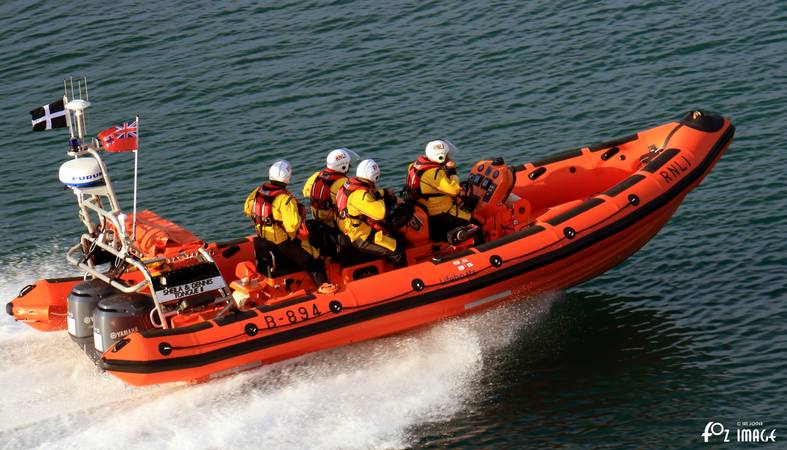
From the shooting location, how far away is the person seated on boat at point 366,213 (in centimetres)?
1001

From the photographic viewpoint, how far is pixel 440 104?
16031 millimetres

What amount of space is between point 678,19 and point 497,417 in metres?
9.32

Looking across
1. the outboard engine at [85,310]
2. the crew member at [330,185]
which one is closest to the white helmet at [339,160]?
the crew member at [330,185]

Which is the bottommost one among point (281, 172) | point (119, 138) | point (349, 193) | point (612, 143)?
point (612, 143)

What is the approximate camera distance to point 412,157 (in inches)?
579

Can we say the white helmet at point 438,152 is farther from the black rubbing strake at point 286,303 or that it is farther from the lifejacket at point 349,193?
the black rubbing strake at point 286,303

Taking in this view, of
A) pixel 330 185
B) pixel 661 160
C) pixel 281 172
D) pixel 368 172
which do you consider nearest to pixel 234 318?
pixel 281 172

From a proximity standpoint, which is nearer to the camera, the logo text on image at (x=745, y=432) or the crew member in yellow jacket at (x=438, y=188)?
the logo text on image at (x=745, y=432)

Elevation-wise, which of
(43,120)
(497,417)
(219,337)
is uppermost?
(43,120)

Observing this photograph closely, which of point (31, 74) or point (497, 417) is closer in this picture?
point (497, 417)

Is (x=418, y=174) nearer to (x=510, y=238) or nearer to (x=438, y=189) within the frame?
(x=438, y=189)

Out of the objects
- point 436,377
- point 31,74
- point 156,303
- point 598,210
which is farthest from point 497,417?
point 31,74

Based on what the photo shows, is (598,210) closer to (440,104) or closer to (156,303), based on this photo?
(156,303)

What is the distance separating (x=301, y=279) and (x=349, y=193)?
90cm
